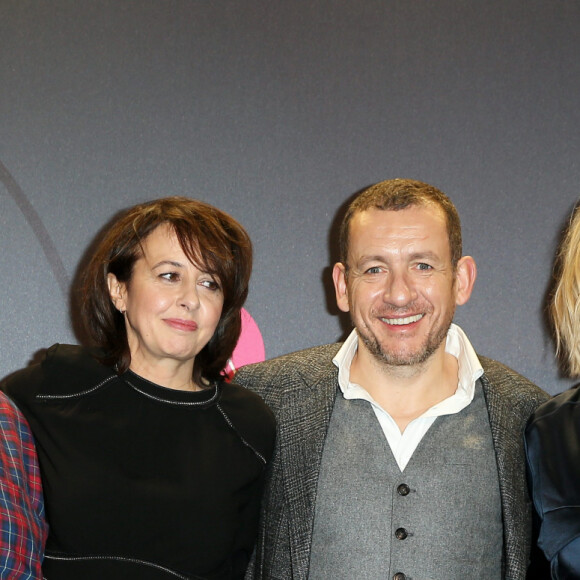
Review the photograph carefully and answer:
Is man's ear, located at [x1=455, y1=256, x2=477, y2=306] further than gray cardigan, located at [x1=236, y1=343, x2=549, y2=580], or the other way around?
man's ear, located at [x1=455, y1=256, x2=477, y2=306]

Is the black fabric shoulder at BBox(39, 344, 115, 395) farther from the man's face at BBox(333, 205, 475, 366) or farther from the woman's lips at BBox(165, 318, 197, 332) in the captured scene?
the man's face at BBox(333, 205, 475, 366)

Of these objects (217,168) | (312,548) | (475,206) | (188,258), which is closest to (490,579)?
(312,548)

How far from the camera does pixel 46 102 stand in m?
2.41

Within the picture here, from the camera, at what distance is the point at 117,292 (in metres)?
1.95

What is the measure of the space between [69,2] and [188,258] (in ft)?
3.62

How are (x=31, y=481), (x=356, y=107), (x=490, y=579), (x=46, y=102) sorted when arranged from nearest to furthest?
1. (x=31, y=481)
2. (x=490, y=579)
3. (x=46, y=102)
4. (x=356, y=107)

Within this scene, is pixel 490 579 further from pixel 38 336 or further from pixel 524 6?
pixel 524 6

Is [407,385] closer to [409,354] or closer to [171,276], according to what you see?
[409,354]

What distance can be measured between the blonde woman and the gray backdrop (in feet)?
2.26

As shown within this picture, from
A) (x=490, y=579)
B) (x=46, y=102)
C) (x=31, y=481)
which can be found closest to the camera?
(x=31, y=481)

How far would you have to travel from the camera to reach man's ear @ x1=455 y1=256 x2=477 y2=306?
211 cm

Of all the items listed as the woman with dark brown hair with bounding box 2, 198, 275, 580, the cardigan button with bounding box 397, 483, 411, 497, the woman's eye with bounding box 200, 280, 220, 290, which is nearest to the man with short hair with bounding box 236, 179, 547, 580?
the cardigan button with bounding box 397, 483, 411, 497

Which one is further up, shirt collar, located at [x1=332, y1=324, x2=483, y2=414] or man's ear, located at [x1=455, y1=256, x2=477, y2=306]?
man's ear, located at [x1=455, y1=256, x2=477, y2=306]

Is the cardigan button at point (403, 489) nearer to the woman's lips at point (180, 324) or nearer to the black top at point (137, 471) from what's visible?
the black top at point (137, 471)
